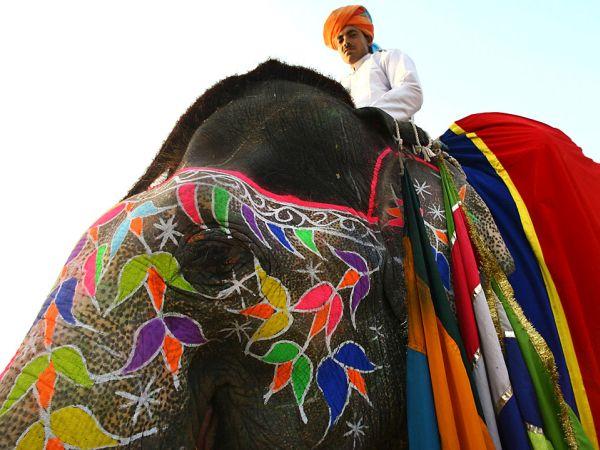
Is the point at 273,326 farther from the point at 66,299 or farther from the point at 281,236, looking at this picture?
the point at 66,299

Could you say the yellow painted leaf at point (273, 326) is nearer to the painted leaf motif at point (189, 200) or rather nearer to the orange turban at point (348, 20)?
the painted leaf motif at point (189, 200)

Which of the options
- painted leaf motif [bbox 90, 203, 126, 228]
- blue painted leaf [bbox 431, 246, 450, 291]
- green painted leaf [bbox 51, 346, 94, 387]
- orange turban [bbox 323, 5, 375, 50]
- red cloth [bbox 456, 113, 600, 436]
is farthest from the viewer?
orange turban [bbox 323, 5, 375, 50]

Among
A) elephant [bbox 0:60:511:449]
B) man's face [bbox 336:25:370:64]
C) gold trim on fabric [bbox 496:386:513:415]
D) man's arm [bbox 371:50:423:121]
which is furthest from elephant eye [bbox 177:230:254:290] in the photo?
man's face [bbox 336:25:370:64]

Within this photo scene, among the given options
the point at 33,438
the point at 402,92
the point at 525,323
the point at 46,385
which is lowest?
the point at 33,438

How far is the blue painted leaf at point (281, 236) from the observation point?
1.88 metres

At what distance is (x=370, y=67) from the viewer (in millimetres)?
3650

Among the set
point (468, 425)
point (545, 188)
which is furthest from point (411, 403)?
point (545, 188)

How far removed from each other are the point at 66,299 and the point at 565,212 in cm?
189

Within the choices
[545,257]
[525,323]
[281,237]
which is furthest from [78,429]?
[545,257]

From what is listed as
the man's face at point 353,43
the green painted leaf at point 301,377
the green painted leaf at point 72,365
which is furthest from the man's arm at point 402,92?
the green painted leaf at point 72,365

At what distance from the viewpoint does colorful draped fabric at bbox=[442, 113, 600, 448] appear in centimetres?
220

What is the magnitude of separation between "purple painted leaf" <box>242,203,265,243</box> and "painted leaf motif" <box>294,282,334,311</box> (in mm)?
194

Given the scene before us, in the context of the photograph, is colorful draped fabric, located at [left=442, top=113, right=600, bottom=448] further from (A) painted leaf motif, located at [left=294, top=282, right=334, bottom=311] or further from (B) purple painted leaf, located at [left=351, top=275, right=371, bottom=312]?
(A) painted leaf motif, located at [left=294, top=282, right=334, bottom=311]

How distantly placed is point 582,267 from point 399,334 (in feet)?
3.00
